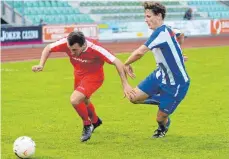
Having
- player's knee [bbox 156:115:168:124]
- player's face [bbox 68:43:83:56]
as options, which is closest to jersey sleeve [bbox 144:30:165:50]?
player's face [bbox 68:43:83:56]

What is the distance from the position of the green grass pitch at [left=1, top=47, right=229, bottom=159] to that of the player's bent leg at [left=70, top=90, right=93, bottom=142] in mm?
125

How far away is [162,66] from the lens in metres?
8.76

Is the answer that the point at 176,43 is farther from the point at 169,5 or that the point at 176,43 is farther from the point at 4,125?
the point at 169,5

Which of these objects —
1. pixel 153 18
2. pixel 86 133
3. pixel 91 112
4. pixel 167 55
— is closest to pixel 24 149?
pixel 86 133

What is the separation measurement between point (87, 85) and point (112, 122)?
5.79 ft

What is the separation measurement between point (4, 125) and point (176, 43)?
11.4 ft

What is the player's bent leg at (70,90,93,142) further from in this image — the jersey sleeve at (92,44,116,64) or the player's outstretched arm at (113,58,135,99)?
the player's outstretched arm at (113,58,135,99)

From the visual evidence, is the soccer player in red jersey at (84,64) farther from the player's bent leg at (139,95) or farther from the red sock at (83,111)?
the player's bent leg at (139,95)

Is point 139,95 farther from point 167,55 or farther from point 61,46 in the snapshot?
point 61,46

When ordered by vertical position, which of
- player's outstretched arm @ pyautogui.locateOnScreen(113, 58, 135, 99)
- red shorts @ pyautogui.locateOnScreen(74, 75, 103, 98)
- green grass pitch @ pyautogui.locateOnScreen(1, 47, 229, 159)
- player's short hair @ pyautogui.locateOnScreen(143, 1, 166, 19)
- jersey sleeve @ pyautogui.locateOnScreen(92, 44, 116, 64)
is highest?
player's short hair @ pyautogui.locateOnScreen(143, 1, 166, 19)

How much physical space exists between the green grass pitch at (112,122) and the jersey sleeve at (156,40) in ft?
4.88

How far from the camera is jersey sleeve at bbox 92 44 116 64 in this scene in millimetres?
8690

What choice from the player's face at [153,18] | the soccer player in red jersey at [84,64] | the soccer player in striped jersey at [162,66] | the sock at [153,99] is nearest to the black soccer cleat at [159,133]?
the soccer player in striped jersey at [162,66]

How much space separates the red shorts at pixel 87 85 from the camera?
9016 mm
